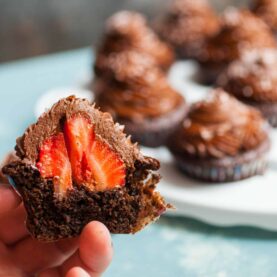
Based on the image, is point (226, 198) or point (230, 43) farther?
point (230, 43)

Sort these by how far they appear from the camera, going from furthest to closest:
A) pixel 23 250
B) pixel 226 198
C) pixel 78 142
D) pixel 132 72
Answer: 1. pixel 132 72
2. pixel 226 198
3. pixel 23 250
4. pixel 78 142

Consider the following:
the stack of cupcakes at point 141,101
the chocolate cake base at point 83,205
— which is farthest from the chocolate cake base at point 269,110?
the chocolate cake base at point 83,205

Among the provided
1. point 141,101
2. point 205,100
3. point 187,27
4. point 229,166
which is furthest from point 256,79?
point 187,27

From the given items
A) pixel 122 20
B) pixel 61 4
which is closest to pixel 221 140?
pixel 122 20

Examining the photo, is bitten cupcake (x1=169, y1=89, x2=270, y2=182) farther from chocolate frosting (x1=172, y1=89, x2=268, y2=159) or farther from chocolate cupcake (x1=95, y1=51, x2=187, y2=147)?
chocolate cupcake (x1=95, y1=51, x2=187, y2=147)

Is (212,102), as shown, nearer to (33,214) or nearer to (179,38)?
(33,214)

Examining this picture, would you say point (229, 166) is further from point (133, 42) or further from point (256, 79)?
point (133, 42)

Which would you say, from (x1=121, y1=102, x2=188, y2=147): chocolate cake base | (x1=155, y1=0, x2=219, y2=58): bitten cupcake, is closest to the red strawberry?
(x1=121, y1=102, x2=188, y2=147): chocolate cake base
